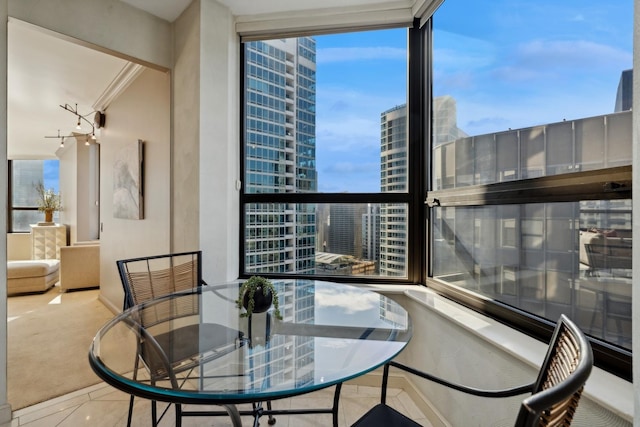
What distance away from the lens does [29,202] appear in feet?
25.7

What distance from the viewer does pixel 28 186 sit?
7.83m

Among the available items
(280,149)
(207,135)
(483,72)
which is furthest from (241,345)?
(483,72)

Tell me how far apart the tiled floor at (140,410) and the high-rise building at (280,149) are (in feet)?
3.06

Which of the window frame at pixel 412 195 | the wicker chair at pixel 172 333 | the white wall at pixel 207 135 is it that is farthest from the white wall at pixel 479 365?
the white wall at pixel 207 135

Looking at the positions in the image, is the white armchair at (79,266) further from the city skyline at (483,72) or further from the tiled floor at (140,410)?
the city skyline at (483,72)

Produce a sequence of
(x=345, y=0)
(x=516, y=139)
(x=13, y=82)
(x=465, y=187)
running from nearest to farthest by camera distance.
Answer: (x=516, y=139) < (x=465, y=187) < (x=345, y=0) < (x=13, y=82)

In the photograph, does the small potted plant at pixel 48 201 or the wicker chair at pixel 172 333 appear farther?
the small potted plant at pixel 48 201

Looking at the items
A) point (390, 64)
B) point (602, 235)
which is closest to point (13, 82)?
point (390, 64)

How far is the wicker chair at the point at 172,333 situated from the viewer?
1.25 m

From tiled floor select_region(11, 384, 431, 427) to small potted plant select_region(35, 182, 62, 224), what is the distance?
6.15 metres

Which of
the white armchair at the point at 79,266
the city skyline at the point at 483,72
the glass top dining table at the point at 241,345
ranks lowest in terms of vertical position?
the white armchair at the point at 79,266

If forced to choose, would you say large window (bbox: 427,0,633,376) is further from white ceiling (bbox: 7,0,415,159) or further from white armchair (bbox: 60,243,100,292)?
white armchair (bbox: 60,243,100,292)

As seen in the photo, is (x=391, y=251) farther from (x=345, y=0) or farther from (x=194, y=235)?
(x=345, y=0)

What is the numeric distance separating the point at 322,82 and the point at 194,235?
152 centimetres
